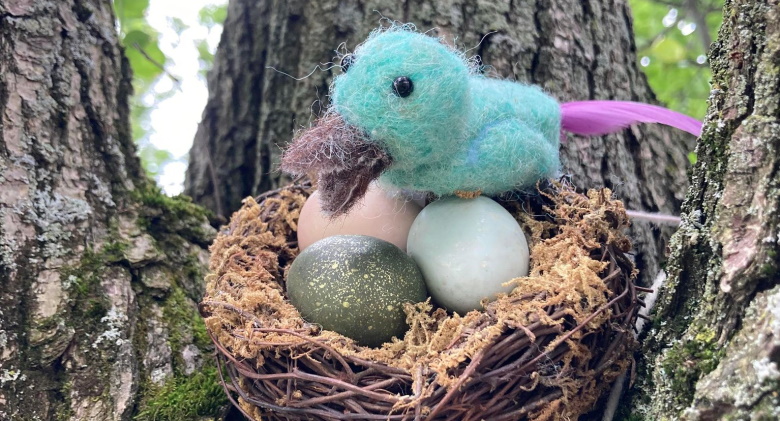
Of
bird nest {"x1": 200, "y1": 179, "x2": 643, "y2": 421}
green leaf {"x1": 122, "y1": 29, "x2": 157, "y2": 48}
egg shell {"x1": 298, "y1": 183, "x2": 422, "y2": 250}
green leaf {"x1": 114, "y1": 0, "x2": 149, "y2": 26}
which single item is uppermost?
green leaf {"x1": 114, "y1": 0, "x2": 149, "y2": 26}

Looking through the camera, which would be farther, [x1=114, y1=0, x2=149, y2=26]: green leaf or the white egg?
[x1=114, y1=0, x2=149, y2=26]: green leaf

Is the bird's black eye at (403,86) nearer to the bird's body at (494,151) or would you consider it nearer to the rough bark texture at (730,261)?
the bird's body at (494,151)

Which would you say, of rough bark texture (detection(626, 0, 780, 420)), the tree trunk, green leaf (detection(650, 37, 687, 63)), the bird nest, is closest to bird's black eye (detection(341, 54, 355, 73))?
the bird nest

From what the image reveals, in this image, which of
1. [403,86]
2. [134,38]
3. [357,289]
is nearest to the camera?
[403,86]

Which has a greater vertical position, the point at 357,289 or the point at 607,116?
the point at 607,116

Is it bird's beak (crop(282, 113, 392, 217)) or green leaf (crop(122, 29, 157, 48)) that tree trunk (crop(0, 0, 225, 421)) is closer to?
green leaf (crop(122, 29, 157, 48))

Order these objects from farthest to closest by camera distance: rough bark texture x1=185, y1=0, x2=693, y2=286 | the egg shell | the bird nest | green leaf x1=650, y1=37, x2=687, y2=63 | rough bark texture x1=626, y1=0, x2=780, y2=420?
green leaf x1=650, y1=37, x2=687, y2=63 < rough bark texture x1=185, y1=0, x2=693, y2=286 < the egg shell < the bird nest < rough bark texture x1=626, y1=0, x2=780, y2=420

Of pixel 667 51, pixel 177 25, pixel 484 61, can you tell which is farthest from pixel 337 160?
pixel 177 25

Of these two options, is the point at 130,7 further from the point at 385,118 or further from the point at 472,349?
the point at 472,349
